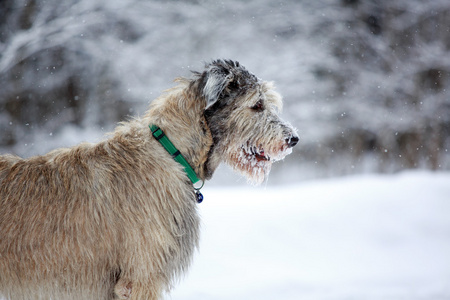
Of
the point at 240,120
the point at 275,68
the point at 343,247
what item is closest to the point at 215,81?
the point at 240,120

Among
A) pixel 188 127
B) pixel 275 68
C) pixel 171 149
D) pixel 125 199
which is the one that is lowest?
pixel 125 199

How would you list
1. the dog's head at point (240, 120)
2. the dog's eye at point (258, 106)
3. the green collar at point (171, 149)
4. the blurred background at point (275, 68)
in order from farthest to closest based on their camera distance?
the blurred background at point (275, 68)
the dog's eye at point (258, 106)
the dog's head at point (240, 120)
the green collar at point (171, 149)

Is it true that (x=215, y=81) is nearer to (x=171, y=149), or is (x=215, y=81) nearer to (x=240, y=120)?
(x=240, y=120)

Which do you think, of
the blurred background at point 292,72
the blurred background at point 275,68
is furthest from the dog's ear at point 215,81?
the blurred background at point 292,72

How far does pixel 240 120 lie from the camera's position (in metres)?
2.81

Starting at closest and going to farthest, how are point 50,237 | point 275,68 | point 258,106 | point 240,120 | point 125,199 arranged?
point 50,237 < point 125,199 < point 240,120 < point 258,106 < point 275,68

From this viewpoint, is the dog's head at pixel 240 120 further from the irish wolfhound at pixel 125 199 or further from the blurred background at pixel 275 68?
the blurred background at pixel 275 68

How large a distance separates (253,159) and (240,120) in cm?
34

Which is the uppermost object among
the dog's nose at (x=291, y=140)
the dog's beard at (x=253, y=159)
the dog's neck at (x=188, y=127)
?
the dog's nose at (x=291, y=140)

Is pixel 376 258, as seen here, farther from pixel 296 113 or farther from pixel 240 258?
pixel 296 113

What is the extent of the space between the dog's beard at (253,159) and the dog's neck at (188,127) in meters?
0.26

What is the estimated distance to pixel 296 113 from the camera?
13.1 m

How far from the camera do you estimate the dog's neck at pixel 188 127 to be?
2.64 m

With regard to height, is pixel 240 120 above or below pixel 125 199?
above
